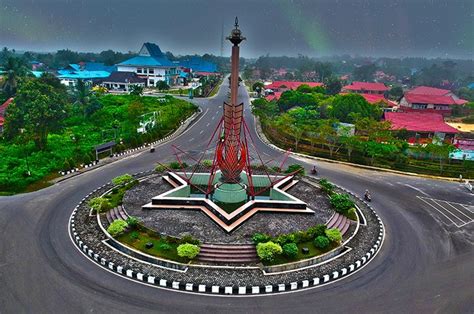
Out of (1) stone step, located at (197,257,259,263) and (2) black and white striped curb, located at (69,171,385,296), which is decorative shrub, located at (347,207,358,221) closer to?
(2) black and white striped curb, located at (69,171,385,296)

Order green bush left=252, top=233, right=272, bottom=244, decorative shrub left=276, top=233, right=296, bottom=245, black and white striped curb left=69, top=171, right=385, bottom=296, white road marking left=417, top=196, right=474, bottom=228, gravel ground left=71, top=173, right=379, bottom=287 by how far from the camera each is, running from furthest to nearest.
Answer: white road marking left=417, top=196, right=474, bottom=228 < decorative shrub left=276, top=233, right=296, bottom=245 < green bush left=252, top=233, right=272, bottom=244 < gravel ground left=71, top=173, right=379, bottom=287 < black and white striped curb left=69, top=171, right=385, bottom=296

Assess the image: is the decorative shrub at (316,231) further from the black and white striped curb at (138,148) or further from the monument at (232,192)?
the black and white striped curb at (138,148)

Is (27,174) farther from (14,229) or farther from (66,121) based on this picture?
(66,121)

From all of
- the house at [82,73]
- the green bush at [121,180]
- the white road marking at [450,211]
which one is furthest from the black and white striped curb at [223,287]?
the house at [82,73]

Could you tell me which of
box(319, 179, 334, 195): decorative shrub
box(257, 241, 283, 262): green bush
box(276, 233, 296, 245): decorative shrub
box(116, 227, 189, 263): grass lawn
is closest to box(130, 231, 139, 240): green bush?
box(116, 227, 189, 263): grass lawn

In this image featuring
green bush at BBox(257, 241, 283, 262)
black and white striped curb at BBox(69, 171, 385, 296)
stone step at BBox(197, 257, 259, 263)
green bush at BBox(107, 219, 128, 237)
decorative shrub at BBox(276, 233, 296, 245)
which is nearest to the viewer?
black and white striped curb at BBox(69, 171, 385, 296)

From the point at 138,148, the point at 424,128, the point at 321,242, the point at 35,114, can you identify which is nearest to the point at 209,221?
the point at 321,242
